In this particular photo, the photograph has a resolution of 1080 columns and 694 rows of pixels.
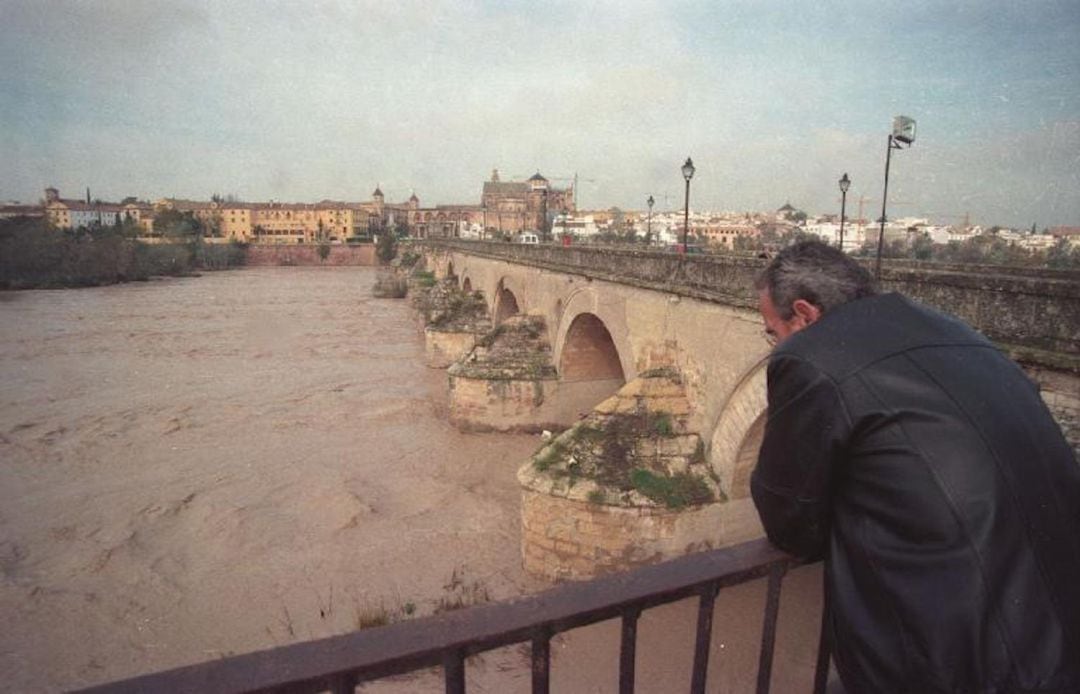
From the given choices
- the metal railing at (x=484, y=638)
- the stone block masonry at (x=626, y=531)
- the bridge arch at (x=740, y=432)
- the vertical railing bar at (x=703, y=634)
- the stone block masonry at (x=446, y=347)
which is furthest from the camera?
the stone block masonry at (x=446, y=347)

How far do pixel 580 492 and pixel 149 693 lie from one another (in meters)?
7.39

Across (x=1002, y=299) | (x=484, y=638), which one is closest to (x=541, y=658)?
(x=484, y=638)

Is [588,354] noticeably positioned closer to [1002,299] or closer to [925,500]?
[1002,299]

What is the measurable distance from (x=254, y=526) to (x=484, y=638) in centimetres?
1060

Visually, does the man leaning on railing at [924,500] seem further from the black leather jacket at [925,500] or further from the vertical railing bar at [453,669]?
the vertical railing bar at [453,669]

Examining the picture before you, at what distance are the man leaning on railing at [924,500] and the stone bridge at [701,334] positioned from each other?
345 centimetres

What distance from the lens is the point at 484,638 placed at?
3.86 ft

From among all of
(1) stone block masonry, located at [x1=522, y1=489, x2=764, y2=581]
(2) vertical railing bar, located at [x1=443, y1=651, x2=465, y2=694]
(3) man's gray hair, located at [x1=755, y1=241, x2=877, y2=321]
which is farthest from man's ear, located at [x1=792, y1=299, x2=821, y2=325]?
(1) stone block masonry, located at [x1=522, y1=489, x2=764, y2=581]

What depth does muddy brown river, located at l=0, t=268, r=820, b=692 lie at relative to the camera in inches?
289

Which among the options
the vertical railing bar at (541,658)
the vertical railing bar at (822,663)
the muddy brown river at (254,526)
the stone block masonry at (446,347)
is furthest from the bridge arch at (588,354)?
the vertical railing bar at (541,658)

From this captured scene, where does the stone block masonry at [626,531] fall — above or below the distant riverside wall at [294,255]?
below

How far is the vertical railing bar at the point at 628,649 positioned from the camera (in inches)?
53.3

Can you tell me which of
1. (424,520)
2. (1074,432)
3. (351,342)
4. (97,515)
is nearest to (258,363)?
(351,342)

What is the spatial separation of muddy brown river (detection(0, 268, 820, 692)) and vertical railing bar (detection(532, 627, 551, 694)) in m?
5.92
